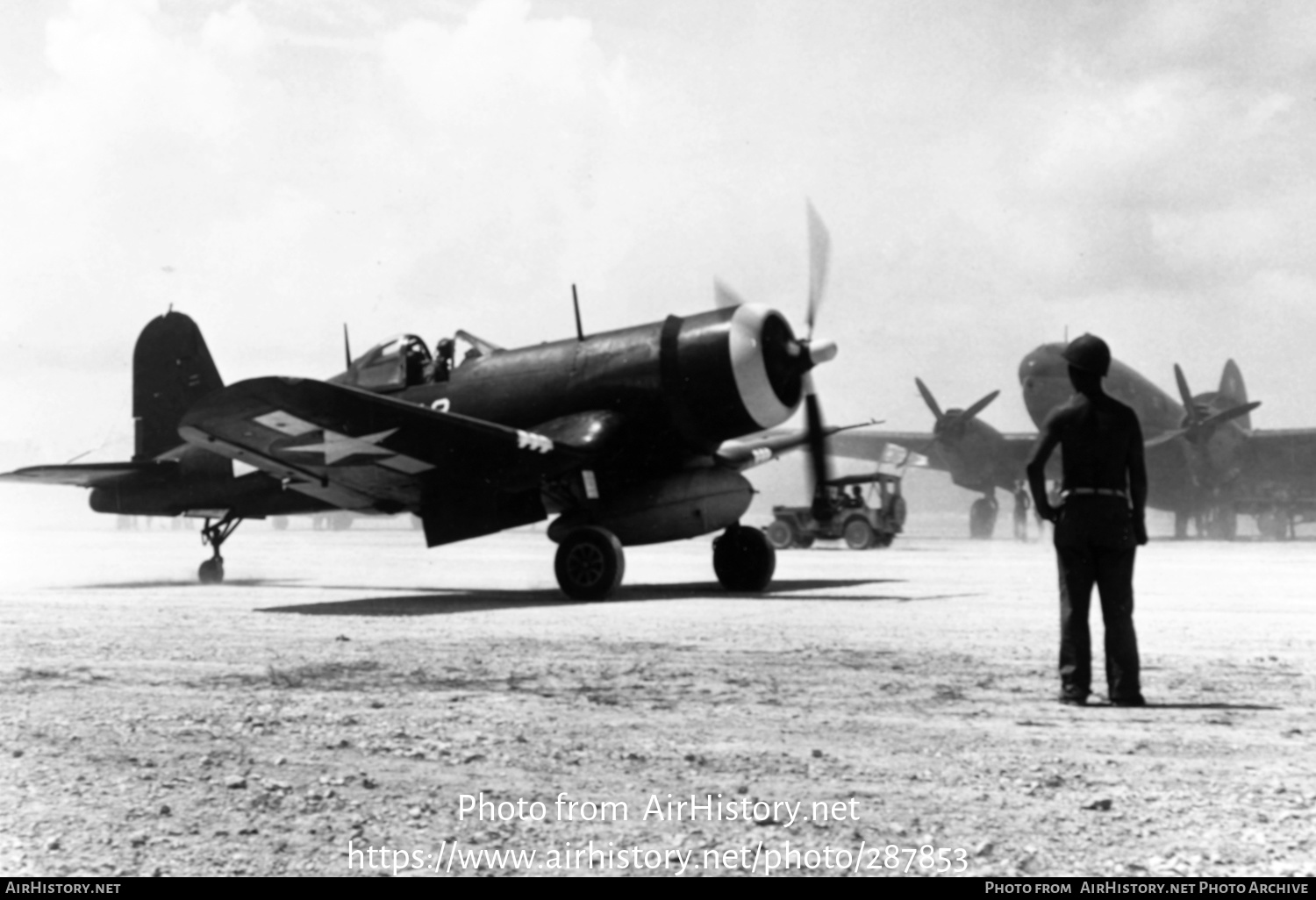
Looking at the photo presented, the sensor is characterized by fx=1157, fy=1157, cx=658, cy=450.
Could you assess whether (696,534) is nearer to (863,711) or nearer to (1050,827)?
(863,711)

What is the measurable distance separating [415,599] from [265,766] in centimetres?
914

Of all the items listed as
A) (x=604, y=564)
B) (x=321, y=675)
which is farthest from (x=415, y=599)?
(x=321, y=675)

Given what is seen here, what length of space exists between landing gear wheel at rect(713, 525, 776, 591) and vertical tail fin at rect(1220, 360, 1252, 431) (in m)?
38.8

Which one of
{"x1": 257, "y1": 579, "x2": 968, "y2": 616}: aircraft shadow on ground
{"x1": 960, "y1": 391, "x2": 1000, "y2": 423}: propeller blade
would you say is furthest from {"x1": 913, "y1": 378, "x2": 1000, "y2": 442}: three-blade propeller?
{"x1": 257, "y1": 579, "x2": 968, "y2": 616}: aircraft shadow on ground

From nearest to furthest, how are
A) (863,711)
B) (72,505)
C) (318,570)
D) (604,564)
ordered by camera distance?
(863,711) < (604,564) < (318,570) < (72,505)

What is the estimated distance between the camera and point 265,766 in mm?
3996

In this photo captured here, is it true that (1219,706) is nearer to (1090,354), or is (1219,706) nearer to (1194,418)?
(1090,354)

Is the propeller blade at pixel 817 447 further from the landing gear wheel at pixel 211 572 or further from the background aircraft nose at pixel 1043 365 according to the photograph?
the background aircraft nose at pixel 1043 365

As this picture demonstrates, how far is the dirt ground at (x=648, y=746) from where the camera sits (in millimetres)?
3076

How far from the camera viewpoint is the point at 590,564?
40.1 ft

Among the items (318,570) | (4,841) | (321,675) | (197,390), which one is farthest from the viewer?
(318,570)

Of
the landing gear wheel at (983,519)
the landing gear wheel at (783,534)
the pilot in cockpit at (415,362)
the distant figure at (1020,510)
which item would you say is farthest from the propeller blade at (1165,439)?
the pilot in cockpit at (415,362)

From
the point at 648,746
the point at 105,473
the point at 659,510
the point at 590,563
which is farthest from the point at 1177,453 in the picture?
the point at 648,746

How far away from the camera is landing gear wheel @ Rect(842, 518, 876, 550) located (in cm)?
2903
